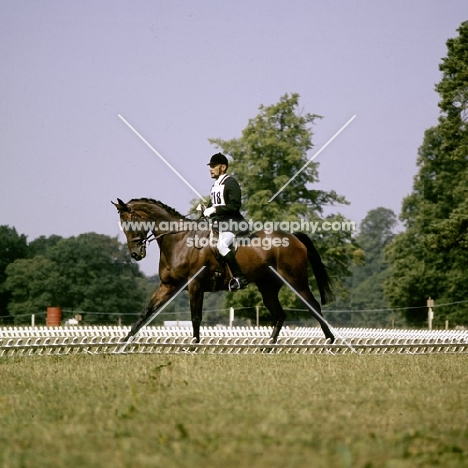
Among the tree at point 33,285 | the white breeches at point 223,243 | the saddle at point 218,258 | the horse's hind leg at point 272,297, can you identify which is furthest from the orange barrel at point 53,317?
the tree at point 33,285

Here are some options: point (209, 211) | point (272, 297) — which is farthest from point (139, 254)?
point (272, 297)

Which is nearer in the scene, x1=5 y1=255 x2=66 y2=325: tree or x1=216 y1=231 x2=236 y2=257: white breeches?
x1=216 y1=231 x2=236 y2=257: white breeches

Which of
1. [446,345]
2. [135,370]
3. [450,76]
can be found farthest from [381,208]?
[135,370]

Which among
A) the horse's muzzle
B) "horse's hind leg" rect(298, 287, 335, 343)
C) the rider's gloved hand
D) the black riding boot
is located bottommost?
"horse's hind leg" rect(298, 287, 335, 343)

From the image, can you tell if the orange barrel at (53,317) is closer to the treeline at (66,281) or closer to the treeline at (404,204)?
the treeline at (404,204)

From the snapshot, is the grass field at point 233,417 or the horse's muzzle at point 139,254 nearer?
the grass field at point 233,417

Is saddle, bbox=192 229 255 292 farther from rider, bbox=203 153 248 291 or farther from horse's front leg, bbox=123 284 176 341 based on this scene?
horse's front leg, bbox=123 284 176 341

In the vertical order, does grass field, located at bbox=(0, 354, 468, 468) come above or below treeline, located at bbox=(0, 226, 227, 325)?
below

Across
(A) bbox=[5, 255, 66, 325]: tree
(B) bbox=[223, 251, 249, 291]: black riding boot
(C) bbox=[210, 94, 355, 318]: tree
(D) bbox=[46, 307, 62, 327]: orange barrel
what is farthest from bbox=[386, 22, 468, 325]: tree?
(A) bbox=[5, 255, 66, 325]: tree

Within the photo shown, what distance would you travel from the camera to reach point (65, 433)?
20.5ft

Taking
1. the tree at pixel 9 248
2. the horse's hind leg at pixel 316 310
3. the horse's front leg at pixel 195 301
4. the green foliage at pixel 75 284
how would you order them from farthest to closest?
the tree at pixel 9 248
the green foliage at pixel 75 284
the horse's hind leg at pixel 316 310
the horse's front leg at pixel 195 301

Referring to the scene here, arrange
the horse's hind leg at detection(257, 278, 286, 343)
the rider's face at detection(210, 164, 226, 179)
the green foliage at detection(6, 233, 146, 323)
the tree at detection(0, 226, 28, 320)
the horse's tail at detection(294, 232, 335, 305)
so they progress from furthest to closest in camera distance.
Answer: the tree at detection(0, 226, 28, 320), the green foliage at detection(6, 233, 146, 323), the horse's tail at detection(294, 232, 335, 305), the horse's hind leg at detection(257, 278, 286, 343), the rider's face at detection(210, 164, 226, 179)

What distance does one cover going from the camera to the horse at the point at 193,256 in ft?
51.7

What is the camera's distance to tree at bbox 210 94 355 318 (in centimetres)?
4438
